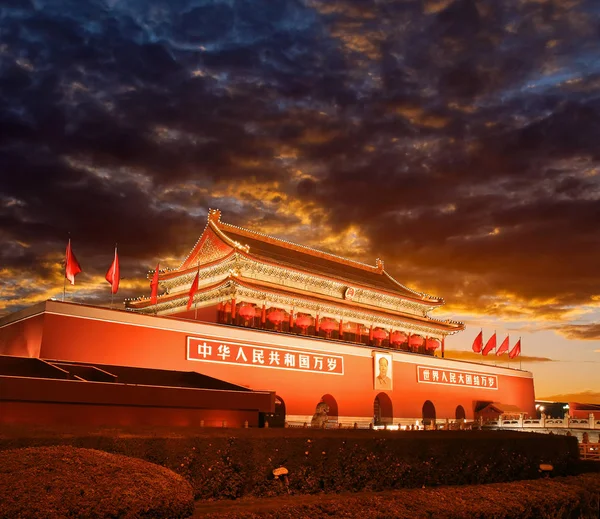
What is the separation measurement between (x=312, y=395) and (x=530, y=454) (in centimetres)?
1637

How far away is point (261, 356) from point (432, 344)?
1788 cm

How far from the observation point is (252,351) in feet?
90.8

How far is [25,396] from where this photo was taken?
15.7 meters

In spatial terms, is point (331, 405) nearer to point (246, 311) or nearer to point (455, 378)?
point (246, 311)

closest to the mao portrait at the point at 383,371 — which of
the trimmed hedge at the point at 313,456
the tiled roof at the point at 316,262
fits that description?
the tiled roof at the point at 316,262

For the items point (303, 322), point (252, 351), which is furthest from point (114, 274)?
point (303, 322)

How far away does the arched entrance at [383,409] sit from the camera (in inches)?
1337

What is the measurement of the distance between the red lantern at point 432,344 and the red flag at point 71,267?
25.7 metres

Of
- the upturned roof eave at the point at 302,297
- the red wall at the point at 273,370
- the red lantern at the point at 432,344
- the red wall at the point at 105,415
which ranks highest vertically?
the upturned roof eave at the point at 302,297

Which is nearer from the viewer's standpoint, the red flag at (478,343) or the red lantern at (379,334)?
the red lantern at (379,334)

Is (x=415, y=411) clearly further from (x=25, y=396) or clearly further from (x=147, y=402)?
(x=25, y=396)

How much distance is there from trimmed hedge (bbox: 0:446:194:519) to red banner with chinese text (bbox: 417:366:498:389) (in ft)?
103

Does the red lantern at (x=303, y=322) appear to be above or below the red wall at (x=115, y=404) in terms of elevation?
above

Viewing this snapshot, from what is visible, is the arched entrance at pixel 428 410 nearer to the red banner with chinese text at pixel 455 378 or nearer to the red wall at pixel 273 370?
the red wall at pixel 273 370
